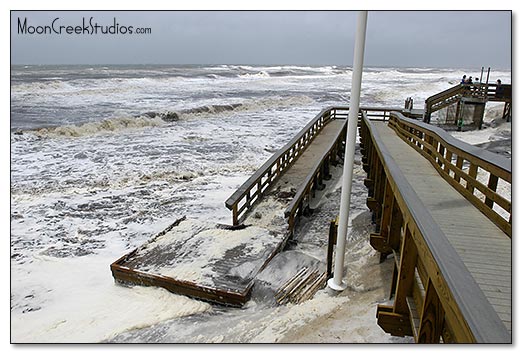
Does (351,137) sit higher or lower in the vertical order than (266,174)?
higher

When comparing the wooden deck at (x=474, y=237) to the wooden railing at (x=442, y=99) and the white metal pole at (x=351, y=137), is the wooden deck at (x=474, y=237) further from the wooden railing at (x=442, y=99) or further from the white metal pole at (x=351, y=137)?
the wooden railing at (x=442, y=99)

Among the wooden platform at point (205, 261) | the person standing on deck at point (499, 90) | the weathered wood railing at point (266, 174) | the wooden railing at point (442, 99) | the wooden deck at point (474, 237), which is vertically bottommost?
the wooden platform at point (205, 261)

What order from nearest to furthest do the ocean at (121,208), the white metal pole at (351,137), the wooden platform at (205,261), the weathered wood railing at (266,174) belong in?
the white metal pole at (351,137), the ocean at (121,208), the wooden platform at (205,261), the weathered wood railing at (266,174)

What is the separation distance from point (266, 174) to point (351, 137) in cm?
602

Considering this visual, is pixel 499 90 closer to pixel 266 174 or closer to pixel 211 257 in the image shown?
pixel 266 174

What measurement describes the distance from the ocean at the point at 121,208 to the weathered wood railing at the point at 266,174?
934 mm

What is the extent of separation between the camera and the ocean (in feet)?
13.7

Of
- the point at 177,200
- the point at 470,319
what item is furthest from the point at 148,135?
the point at 470,319

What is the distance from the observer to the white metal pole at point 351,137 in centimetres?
344

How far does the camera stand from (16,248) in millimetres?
6602

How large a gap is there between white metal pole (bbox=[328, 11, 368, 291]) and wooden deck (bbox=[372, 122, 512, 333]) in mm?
698

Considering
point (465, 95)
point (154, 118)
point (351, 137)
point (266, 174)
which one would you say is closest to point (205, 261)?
point (351, 137)

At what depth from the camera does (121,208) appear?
8.60 m

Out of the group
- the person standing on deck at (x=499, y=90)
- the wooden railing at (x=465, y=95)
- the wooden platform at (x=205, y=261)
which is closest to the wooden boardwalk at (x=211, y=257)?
the wooden platform at (x=205, y=261)
